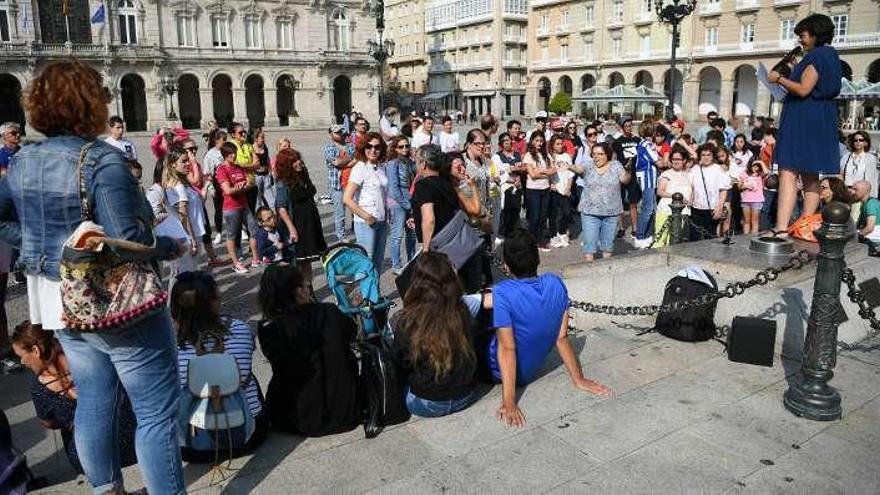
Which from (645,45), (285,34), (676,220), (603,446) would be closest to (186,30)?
(285,34)

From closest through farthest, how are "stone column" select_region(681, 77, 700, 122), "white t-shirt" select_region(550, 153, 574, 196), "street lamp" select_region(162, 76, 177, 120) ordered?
1. "white t-shirt" select_region(550, 153, 574, 196)
2. "street lamp" select_region(162, 76, 177, 120)
3. "stone column" select_region(681, 77, 700, 122)

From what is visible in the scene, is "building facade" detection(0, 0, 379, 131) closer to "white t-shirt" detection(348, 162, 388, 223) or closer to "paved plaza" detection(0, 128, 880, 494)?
"white t-shirt" detection(348, 162, 388, 223)

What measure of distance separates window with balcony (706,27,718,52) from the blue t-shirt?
52.5 m

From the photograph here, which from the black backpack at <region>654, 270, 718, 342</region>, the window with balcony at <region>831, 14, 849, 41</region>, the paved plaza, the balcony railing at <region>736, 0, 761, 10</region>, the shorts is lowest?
the paved plaza

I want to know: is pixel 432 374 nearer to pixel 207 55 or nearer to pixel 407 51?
pixel 207 55

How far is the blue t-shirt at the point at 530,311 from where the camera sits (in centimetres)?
414

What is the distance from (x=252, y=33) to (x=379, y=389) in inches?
2089

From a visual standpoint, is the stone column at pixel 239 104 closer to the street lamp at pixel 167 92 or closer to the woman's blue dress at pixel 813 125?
the street lamp at pixel 167 92

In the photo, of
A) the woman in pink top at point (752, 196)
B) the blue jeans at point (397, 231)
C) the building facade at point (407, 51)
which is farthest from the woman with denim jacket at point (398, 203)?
the building facade at point (407, 51)

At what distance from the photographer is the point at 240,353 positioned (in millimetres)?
3779

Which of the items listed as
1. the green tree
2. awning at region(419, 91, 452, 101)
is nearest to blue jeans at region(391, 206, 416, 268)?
the green tree

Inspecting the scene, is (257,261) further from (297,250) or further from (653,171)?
(653,171)

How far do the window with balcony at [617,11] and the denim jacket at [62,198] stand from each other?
5922cm

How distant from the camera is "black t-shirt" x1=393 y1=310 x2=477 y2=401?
13.4ft
